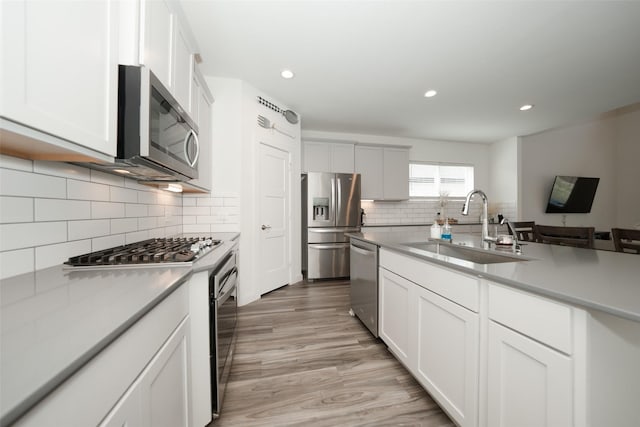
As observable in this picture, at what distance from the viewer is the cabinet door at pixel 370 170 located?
441cm

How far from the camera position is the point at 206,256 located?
130 cm

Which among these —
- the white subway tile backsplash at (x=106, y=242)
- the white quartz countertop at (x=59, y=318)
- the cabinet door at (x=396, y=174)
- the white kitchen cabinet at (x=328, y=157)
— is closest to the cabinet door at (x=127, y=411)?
the white quartz countertop at (x=59, y=318)

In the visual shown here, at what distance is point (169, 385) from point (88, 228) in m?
0.88

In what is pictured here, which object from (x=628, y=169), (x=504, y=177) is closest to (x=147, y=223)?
(x=504, y=177)

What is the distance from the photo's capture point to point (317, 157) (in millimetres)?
4156

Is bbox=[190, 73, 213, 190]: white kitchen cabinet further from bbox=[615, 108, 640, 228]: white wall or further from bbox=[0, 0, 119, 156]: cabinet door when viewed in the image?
bbox=[615, 108, 640, 228]: white wall

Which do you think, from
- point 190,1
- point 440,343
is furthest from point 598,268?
point 190,1

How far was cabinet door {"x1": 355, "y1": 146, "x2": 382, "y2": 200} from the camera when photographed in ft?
14.5

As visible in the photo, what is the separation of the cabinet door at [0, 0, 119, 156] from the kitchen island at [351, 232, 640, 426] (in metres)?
1.54

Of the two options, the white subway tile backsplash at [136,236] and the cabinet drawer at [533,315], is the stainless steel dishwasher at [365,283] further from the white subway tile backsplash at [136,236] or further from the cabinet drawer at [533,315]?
the white subway tile backsplash at [136,236]

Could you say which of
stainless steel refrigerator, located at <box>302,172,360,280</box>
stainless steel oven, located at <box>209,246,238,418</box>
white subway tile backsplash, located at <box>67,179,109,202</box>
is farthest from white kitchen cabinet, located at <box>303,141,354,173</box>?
white subway tile backsplash, located at <box>67,179,109,202</box>

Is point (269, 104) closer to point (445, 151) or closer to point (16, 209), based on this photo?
point (16, 209)

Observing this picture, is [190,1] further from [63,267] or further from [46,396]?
[46,396]

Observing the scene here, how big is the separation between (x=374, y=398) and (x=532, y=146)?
586 centimetres
